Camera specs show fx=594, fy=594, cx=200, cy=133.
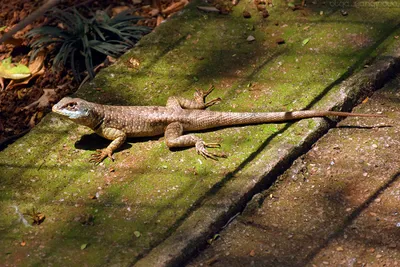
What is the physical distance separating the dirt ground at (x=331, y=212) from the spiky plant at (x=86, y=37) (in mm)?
2618

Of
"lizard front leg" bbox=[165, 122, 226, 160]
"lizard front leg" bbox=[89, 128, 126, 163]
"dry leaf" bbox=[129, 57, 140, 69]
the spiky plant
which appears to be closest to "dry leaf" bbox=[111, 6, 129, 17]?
the spiky plant

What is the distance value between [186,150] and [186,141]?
84 millimetres

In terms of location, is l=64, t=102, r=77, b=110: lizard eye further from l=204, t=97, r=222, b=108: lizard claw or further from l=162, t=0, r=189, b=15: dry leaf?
l=162, t=0, r=189, b=15: dry leaf

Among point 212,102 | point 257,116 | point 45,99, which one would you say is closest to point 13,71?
point 45,99

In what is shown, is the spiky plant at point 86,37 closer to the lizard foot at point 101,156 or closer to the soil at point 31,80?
the soil at point 31,80

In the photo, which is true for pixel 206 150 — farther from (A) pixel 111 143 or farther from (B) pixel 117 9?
(B) pixel 117 9

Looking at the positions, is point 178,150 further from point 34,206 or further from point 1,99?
point 1,99

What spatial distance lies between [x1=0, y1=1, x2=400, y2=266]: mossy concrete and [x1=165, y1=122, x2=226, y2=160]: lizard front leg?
0.06 m

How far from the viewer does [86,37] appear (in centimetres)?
634

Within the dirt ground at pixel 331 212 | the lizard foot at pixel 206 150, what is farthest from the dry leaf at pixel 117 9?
the dirt ground at pixel 331 212

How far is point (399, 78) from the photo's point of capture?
5.38 metres

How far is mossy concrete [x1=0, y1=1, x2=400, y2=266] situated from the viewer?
13.5 ft

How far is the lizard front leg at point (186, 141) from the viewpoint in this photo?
4.72 m

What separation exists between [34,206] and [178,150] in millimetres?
1217
